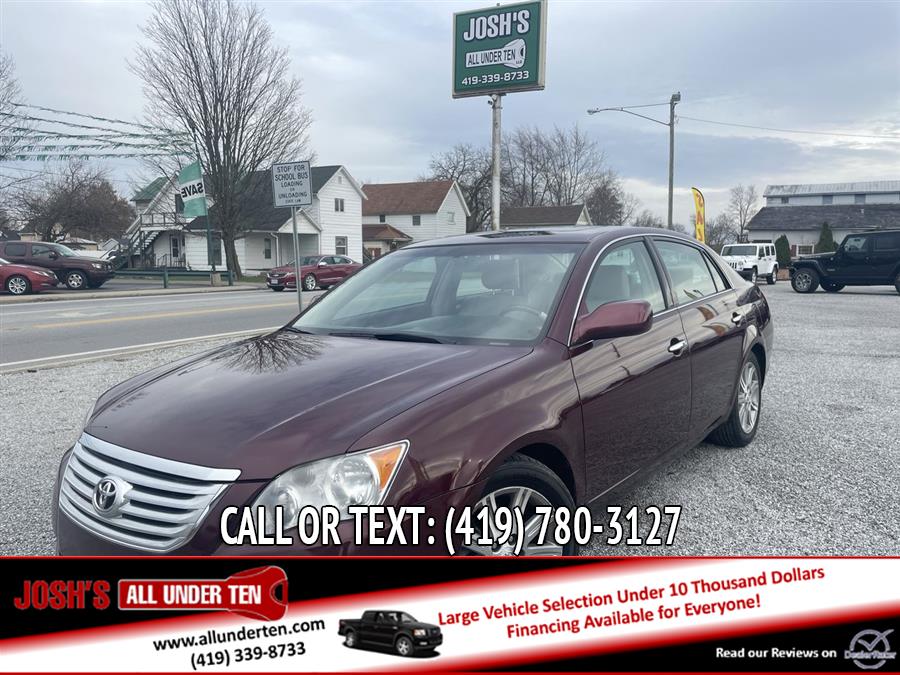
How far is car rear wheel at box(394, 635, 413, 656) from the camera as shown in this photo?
208 centimetres

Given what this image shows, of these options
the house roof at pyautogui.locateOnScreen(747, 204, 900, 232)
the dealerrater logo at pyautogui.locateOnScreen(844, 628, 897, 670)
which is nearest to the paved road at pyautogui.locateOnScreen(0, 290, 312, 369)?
the dealerrater logo at pyautogui.locateOnScreen(844, 628, 897, 670)

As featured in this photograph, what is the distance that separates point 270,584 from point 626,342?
79.7 inches

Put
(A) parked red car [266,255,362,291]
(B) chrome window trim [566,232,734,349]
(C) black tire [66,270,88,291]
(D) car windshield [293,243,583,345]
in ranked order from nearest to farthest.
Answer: (B) chrome window trim [566,232,734,349] < (D) car windshield [293,243,583,345] < (C) black tire [66,270,88,291] < (A) parked red car [266,255,362,291]

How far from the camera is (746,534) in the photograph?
3559mm

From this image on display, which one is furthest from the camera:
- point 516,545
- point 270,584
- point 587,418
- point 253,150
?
point 253,150

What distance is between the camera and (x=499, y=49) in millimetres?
24125

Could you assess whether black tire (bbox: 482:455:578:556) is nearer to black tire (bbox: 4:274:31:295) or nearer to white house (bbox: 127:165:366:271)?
black tire (bbox: 4:274:31:295)

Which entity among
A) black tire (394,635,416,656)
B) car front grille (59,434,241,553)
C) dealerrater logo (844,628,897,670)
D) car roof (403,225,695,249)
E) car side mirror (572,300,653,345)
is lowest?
dealerrater logo (844,628,897,670)

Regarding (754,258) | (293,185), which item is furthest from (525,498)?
(754,258)

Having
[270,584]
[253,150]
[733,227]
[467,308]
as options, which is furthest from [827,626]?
[733,227]

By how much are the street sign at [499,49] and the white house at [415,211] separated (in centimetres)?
3177

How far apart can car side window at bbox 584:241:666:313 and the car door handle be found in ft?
0.63

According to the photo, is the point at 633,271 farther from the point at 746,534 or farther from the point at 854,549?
the point at 854,549

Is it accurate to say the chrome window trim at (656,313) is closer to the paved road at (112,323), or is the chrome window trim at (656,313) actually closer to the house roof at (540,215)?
the paved road at (112,323)
